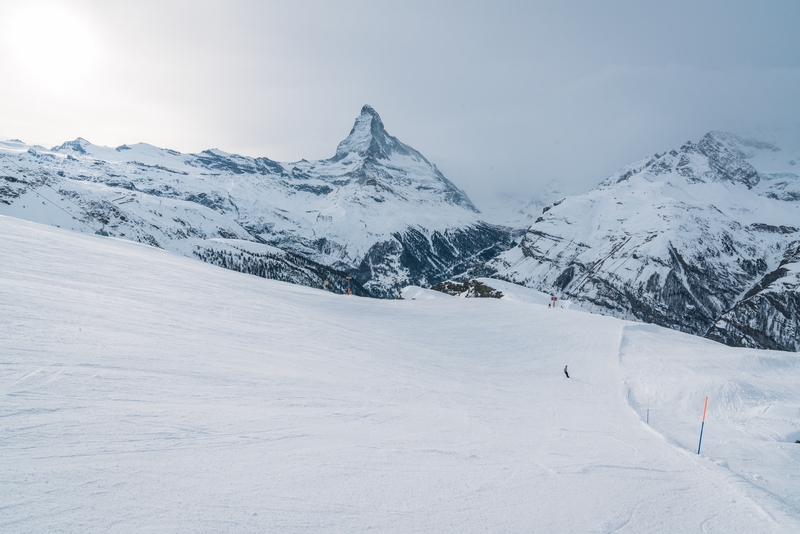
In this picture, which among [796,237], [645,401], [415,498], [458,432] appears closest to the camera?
[415,498]

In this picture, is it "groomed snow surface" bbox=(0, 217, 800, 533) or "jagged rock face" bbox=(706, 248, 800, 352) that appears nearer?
"groomed snow surface" bbox=(0, 217, 800, 533)

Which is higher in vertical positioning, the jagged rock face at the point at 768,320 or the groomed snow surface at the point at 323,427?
the jagged rock face at the point at 768,320

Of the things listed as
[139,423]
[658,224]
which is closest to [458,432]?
[139,423]

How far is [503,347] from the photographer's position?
23.5 metres

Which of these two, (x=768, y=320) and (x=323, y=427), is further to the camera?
(x=768, y=320)

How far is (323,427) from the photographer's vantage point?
28.6 feet

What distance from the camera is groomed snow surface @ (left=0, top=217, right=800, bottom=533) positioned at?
5.55 metres

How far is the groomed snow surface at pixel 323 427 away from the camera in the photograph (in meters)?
5.55

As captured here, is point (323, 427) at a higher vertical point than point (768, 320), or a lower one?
lower

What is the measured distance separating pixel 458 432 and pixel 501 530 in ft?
13.7

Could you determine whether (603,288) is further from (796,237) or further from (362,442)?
(362,442)

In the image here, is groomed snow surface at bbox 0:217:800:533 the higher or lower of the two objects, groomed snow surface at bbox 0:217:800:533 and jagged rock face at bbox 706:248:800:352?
the lower

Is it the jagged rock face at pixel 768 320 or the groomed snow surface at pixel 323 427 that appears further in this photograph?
the jagged rock face at pixel 768 320

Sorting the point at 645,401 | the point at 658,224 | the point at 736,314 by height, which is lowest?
the point at 645,401
